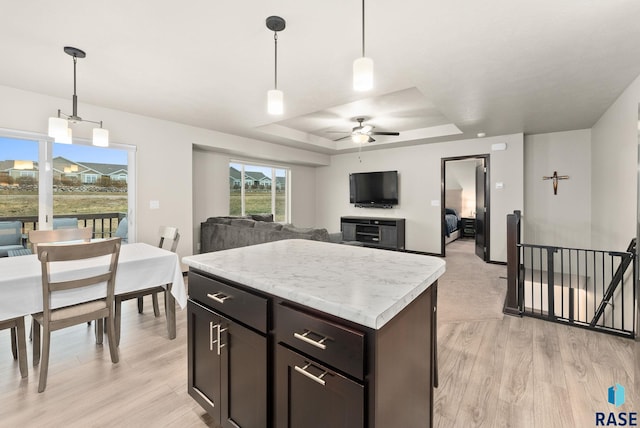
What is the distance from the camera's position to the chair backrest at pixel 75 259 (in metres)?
1.80

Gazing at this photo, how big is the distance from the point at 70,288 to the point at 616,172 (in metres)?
5.66

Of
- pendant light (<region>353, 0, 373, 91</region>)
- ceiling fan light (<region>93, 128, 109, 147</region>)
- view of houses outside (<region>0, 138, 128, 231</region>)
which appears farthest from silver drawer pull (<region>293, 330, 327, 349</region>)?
view of houses outside (<region>0, 138, 128, 231</region>)

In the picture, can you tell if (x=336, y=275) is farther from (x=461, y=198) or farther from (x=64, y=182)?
(x=461, y=198)

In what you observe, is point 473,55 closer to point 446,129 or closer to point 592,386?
point 592,386

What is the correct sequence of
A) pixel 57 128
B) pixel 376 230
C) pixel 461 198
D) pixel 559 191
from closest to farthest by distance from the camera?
pixel 57 128 < pixel 559 191 < pixel 376 230 < pixel 461 198

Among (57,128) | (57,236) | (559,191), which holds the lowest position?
(57,236)

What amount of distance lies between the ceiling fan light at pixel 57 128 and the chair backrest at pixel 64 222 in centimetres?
185

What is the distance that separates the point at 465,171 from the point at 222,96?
838cm

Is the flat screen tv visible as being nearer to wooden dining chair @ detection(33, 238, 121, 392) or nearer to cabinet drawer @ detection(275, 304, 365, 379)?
wooden dining chair @ detection(33, 238, 121, 392)

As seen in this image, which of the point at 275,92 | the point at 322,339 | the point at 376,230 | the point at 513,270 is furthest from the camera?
the point at 376,230

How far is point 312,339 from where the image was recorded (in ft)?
3.26

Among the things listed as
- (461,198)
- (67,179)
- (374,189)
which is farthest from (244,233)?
(461,198)

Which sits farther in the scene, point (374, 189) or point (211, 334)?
point (374, 189)

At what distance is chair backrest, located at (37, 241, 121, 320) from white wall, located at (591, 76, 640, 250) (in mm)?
4725
